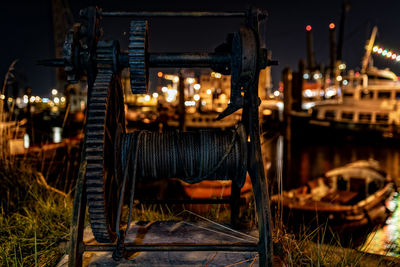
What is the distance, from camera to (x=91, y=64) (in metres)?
2.64

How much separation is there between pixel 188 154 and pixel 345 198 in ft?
32.8

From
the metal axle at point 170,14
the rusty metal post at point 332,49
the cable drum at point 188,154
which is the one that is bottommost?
the cable drum at point 188,154

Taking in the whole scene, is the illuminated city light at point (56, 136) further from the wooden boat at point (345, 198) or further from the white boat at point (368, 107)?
the white boat at point (368, 107)

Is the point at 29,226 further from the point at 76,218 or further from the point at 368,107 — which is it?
the point at 368,107

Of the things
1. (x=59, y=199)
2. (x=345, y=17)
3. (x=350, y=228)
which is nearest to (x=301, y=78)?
(x=345, y=17)

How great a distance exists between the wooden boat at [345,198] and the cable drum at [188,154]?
5631 mm

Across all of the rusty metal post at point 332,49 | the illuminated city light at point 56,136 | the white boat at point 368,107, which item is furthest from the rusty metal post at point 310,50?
the illuminated city light at point 56,136

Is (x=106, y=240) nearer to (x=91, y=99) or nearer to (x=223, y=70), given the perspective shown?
(x=91, y=99)

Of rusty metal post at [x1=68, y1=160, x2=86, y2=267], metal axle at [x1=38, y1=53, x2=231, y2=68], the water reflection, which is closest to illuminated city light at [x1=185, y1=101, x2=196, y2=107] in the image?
the water reflection

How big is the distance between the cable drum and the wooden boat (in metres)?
5.63

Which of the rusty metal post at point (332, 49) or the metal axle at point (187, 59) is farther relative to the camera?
the rusty metal post at point (332, 49)

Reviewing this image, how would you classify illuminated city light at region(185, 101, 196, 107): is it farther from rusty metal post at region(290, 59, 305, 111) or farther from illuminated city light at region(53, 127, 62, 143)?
rusty metal post at region(290, 59, 305, 111)

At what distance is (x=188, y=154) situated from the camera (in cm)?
292

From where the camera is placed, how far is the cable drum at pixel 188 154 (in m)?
2.89
